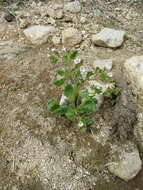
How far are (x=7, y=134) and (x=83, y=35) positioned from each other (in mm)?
1515

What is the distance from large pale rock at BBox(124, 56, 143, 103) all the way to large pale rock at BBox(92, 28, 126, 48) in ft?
1.22

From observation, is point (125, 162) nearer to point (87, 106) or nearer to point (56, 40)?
point (87, 106)

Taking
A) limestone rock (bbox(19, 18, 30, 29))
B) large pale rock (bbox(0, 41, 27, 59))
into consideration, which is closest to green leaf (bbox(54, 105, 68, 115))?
large pale rock (bbox(0, 41, 27, 59))

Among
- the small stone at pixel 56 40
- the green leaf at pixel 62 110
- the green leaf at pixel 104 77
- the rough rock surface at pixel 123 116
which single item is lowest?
the rough rock surface at pixel 123 116

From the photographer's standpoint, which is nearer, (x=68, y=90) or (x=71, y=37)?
(x=68, y=90)

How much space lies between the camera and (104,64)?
7.79ft

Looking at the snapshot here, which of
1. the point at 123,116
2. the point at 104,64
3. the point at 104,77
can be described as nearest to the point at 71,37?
the point at 104,64

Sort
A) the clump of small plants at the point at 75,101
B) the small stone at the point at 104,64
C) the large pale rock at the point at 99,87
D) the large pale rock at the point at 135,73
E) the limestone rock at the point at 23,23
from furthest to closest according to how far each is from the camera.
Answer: the limestone rock at the point at 23,23 < the small stone at the point at 104,64 < the large pale rock at the point at 135,73 < the large pale rock at the point at 99,87 < the clump of small plants at the point at 75,101

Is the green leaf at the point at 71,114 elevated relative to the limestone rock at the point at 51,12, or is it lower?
lower

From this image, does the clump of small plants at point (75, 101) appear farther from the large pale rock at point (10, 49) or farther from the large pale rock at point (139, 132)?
the large pale rock at point (10, 49)

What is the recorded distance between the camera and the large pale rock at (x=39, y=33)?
2717mm

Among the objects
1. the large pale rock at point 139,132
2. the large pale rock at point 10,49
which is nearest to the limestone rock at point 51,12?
the large pale rock at point 10,49

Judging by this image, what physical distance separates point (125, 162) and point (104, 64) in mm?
1054

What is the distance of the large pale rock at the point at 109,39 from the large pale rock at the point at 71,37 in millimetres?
188
